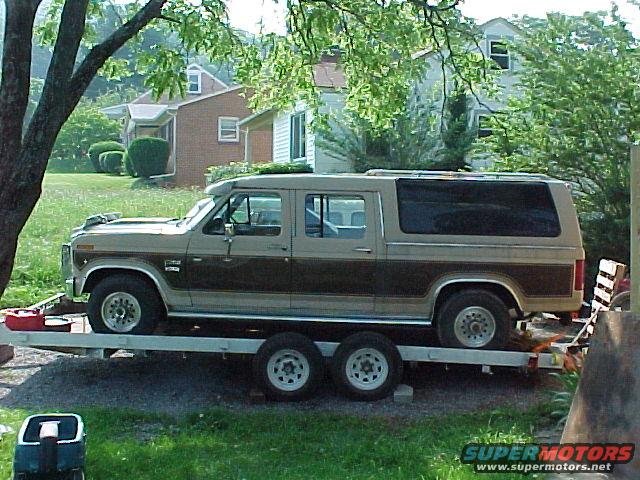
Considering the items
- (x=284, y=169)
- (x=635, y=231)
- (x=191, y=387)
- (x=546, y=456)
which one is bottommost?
(x=191, y=387)

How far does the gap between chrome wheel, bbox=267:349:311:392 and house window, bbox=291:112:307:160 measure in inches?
687

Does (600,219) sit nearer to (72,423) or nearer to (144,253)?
(144,253)

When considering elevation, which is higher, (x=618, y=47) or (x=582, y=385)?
(x=618, y=47)

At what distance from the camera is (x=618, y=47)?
41.3 feet

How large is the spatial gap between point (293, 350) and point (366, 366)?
0.75 meters

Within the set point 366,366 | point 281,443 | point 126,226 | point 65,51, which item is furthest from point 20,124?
point 366,366

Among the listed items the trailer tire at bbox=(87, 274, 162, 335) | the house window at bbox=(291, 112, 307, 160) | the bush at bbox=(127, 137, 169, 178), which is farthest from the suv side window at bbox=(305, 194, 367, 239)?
the bush at bbox=(127, 137, 169, 178)

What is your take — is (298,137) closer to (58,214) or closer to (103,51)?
(58,214)

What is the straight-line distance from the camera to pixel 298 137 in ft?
85.9

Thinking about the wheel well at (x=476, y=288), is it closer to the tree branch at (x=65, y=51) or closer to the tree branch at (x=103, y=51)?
the tree branch at (x=103, y=51)

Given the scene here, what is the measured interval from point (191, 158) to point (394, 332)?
28.3m

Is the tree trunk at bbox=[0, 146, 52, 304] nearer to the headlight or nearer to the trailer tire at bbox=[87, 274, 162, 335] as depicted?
the trailer tire at bbox=[87, 274, 162, 335]

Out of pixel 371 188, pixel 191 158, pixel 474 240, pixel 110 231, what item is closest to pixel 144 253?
pixel 110 231

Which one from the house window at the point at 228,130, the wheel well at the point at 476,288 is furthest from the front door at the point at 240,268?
the house window at the point at 228,130
